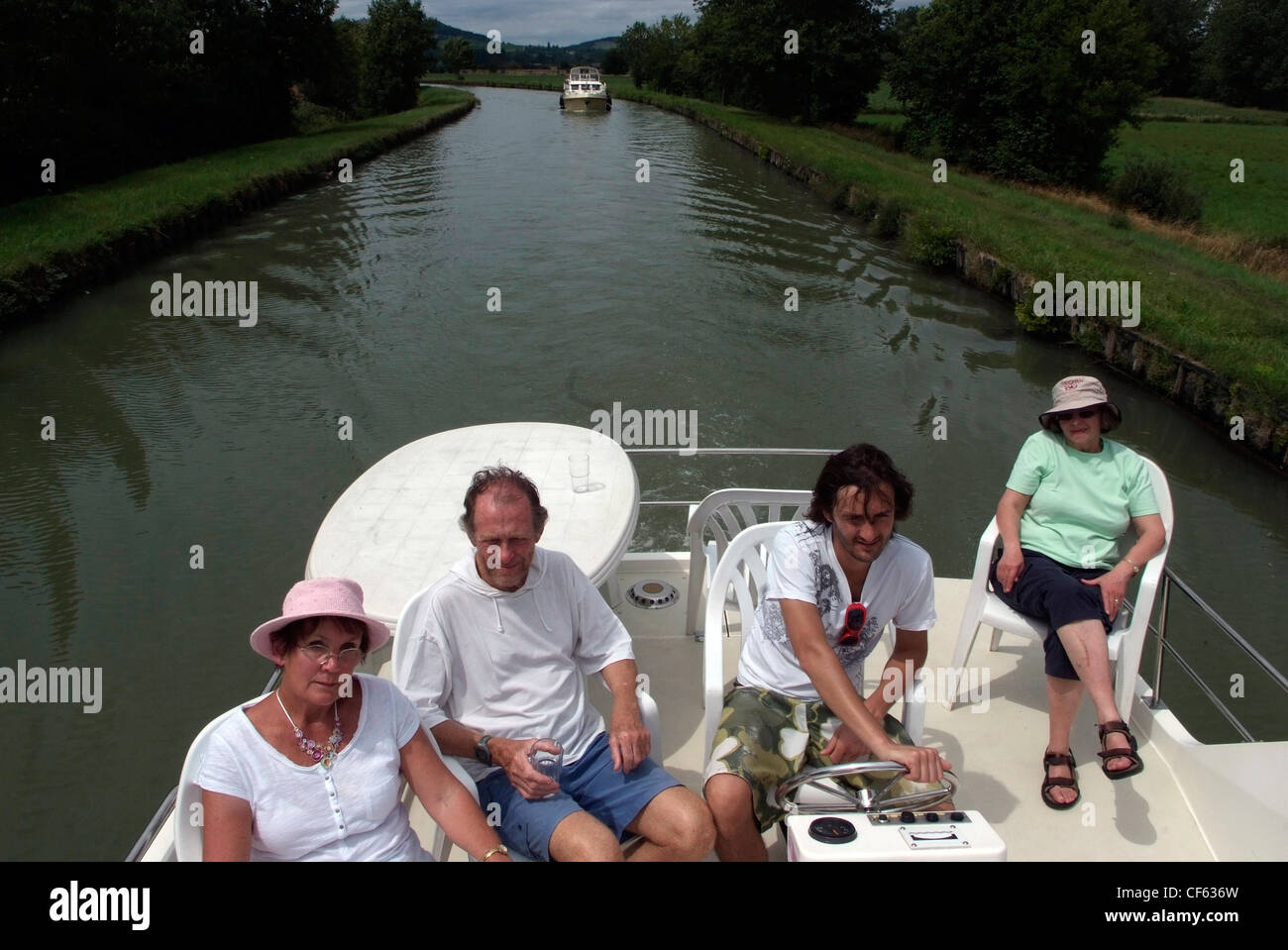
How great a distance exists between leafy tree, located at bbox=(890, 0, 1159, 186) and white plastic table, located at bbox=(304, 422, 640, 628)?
27478mm

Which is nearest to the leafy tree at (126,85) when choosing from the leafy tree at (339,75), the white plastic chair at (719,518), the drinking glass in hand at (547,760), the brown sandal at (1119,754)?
the leafy tree at (339,75)

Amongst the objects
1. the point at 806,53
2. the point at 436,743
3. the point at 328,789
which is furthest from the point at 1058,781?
the point at 806,53

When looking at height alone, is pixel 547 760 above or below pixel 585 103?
below

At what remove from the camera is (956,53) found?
31.2 m

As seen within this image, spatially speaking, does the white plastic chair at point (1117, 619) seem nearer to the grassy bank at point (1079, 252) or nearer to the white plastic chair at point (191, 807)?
the white plastic chair at point (191, 807)

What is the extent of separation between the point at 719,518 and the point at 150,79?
28152 mm

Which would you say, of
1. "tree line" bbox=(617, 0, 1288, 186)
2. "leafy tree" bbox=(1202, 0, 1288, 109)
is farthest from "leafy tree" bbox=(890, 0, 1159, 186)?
"leafy tree" bbox=(1202, 0, 1288, 109)

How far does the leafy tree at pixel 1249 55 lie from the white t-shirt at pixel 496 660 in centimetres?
5932

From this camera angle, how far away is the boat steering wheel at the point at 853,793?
2.50 m

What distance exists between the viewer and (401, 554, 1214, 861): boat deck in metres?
3.25

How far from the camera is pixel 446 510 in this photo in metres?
3.94

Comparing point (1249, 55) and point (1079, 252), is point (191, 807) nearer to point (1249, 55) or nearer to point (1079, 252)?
point (1079, 252)

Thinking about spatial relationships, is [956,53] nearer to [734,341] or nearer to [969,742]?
[734,341]
